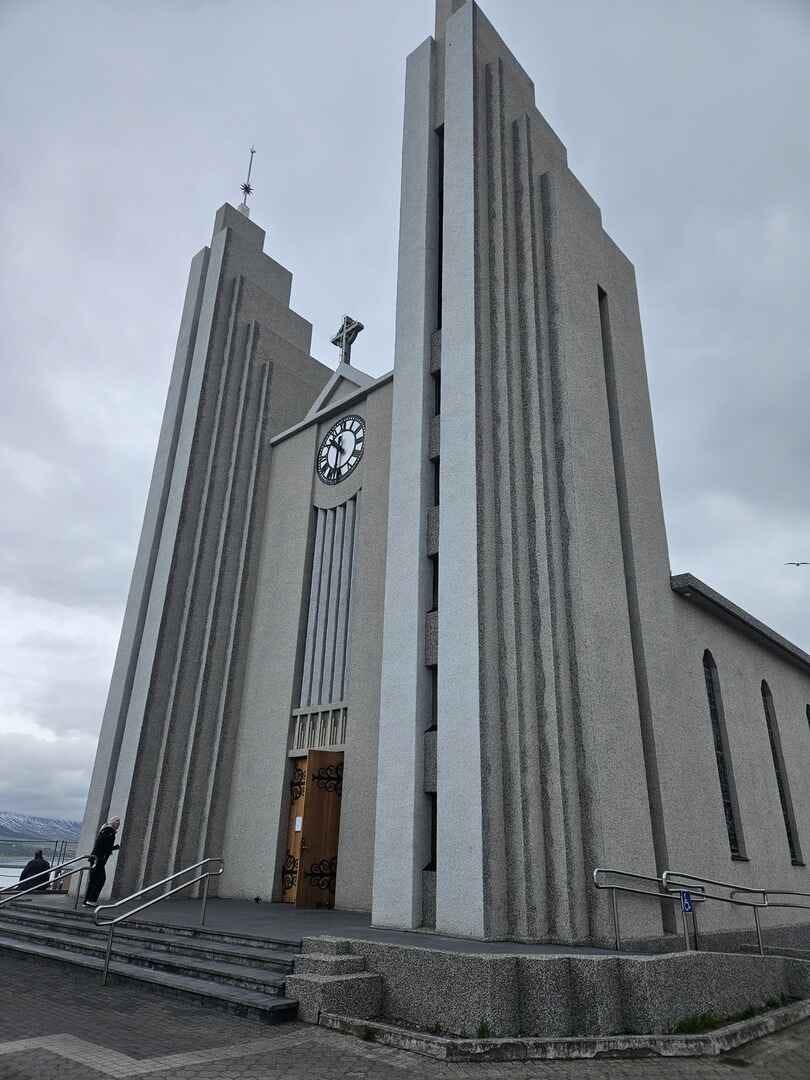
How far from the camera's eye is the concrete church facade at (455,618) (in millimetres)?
9523

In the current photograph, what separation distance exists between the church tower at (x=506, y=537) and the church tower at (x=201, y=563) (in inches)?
259

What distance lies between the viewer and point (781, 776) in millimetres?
15641

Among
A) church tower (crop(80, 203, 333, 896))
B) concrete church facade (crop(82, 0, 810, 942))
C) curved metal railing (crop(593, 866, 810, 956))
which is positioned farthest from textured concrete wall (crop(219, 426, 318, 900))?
curved metal railing (crop(593, 866, 810, 956))

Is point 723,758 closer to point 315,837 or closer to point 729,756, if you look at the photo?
point 729,756

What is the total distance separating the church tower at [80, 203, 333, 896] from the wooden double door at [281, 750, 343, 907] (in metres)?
2.31

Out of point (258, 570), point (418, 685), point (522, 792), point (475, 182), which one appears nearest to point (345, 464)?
point (258, 570)

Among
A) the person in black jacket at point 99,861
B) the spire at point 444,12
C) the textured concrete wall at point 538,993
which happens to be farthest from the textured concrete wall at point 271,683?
the spire at point 444,12

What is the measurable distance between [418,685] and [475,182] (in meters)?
8.40

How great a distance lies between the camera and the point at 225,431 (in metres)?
18.2

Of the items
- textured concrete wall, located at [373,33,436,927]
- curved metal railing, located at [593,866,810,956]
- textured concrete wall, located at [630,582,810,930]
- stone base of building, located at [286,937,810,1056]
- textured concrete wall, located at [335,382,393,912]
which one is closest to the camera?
stone base of building, located at [286,937,810,1056]

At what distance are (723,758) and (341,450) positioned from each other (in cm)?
987

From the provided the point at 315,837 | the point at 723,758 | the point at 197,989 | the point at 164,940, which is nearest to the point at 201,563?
the point at 315,837

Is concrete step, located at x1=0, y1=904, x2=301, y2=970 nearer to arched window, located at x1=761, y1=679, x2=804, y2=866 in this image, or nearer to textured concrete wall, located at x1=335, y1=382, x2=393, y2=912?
textured concrete wall, located at x1=335, y1=382, x2=393, y2=912

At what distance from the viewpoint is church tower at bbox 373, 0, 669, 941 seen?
9.12 meters
